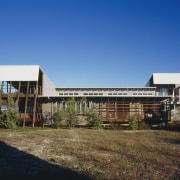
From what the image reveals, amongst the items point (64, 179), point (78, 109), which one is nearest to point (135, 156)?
point (64, 179)

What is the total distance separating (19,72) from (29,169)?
71.0 feet

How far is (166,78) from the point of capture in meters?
33.8

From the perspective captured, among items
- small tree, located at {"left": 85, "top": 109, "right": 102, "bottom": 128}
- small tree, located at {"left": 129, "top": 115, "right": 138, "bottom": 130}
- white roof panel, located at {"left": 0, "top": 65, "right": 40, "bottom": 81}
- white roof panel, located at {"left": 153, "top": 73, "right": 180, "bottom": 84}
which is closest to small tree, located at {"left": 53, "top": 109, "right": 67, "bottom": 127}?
small tree, located at {"left": 85, "top": 109, "right": 102, "bottom": 128}

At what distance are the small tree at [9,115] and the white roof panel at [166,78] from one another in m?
19.9

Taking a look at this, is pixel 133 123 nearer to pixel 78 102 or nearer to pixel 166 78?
pixel 78 102

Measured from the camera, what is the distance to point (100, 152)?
32.8ft

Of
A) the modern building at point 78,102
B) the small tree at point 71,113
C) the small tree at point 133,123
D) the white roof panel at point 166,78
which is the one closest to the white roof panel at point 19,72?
the modern building at point 78,102

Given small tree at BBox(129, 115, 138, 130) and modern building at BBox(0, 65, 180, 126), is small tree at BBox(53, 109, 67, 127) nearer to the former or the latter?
modern building at BBox(0, 65, 180, 126)

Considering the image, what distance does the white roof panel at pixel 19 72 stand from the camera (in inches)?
1069

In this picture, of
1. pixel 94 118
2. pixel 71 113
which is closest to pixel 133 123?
pixel 94 118

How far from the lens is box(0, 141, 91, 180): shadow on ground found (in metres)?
6.43

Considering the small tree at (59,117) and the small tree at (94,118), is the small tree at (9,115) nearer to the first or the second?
the small tree at (59,117)

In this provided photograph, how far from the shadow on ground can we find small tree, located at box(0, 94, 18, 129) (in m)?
12.9

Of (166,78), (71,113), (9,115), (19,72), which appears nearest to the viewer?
(9,115)
